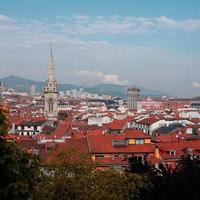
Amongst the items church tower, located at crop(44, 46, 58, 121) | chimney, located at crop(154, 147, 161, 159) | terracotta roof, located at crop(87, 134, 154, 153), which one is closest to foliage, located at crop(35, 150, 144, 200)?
terracotta roof, located at crop(87, 134, 154, 153)

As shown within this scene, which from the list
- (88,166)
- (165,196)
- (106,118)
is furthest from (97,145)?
(106,118)

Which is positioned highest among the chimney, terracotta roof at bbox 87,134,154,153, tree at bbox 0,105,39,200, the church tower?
the church tower

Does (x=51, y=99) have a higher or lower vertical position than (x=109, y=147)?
higher

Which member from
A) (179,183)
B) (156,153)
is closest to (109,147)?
(156,153)

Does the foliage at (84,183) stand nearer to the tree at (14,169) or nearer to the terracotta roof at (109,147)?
the tree at (14,169)

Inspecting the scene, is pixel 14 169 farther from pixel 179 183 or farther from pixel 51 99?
pixel 51 99

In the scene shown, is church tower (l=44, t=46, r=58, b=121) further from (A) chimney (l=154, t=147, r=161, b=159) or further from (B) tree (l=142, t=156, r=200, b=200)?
(B) tree (l=142, t=156, r=200, b=200)

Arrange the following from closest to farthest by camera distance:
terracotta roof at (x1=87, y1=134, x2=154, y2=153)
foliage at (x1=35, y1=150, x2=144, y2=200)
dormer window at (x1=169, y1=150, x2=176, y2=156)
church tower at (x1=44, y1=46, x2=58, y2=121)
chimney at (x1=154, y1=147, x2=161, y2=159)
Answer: foliage at (x1=35, y1=150, x2=144, y2=200) → chimney at (x1=154, y1=147, x2=161, y2=159) → terracotta roof at (x1=87, y1=134, x2=154, y2=153) → dormer window at (x1=169, y1=150, x2=176, y2=156) → church tower at (x1=44, y1=46, x2=58, y2=121)

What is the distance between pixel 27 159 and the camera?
10312 mm

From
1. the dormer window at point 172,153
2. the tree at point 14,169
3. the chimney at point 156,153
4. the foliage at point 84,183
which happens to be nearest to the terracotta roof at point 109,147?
the chimney at point 156,153

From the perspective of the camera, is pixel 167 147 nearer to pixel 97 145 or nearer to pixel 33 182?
pixel 97 145

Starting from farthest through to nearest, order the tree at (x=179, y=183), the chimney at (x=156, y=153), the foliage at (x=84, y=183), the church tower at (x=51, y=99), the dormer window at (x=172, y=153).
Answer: the church tower at (x=51, y=99) → the dormer window at (x=172, y=153) → the chimney at (x=156, y=153) → the foliage at (x=84, y=183) → the tree at (x=179, y=183)

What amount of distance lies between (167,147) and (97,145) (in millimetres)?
5471

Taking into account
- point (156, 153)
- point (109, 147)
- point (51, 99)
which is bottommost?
point (156, 153)
